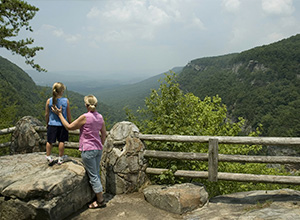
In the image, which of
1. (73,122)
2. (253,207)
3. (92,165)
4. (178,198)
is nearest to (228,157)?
(253,207)

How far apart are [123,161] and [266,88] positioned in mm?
118978

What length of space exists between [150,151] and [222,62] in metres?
207

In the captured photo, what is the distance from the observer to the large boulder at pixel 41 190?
3.43m

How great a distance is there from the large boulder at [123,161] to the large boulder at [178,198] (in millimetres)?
516

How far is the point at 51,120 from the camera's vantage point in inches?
168

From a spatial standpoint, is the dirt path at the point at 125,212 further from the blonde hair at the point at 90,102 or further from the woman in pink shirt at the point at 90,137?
the blonde hair at the point at 90,102

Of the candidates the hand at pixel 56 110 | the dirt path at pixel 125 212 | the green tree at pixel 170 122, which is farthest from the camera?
the green tree at pixel 170 122

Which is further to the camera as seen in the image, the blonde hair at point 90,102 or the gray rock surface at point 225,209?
the blonde hair at point 90,102

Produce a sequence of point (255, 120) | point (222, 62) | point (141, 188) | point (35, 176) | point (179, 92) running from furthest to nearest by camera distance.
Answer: point (222, 62) < point (255, 120) < point (179, 92) < point (141, 188) < point (35, 176)

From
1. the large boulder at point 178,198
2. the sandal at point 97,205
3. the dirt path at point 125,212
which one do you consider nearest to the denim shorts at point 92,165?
the sandal at point 97,205

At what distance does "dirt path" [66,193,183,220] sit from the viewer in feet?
12.8

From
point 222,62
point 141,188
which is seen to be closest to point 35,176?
point 141,188

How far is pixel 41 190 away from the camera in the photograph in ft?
11.3

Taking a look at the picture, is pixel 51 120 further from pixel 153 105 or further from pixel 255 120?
pixel 255 120
